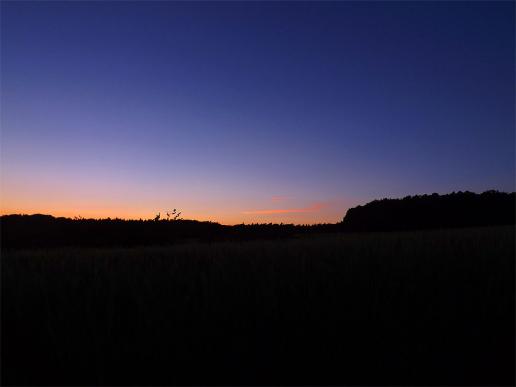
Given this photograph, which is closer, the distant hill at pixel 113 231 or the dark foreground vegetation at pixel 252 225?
the distant hill at pixel 113 231

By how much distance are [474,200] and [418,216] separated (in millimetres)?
3006

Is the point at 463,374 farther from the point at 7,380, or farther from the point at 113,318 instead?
the point at 7,380

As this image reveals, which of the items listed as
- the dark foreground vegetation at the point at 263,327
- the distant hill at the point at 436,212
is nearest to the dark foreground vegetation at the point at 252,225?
the distant hill at the point at 436,212

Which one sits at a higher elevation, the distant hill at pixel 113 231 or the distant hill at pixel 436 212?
the distant hill at pixel 436 212

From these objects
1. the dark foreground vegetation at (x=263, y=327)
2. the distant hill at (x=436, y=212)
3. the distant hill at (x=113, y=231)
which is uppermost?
the distant hill at (x=436, y=212)

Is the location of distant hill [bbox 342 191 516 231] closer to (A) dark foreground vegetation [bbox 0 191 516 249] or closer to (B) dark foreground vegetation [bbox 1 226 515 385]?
(A) dark foreground vegetation [bbox 0 191 516 249]

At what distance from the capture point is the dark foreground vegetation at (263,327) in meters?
2.38

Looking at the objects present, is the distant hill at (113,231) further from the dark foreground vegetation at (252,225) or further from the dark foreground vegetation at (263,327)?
the dark foreground vegetation at (263,327)

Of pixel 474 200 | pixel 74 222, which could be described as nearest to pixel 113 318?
pixel 74 222

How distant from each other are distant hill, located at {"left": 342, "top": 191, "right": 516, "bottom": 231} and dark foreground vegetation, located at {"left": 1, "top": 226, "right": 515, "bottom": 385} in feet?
47.2

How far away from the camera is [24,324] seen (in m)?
2.71

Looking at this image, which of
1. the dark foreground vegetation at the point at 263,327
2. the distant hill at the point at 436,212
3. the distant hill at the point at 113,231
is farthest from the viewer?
the distant hill at the point at 436,212

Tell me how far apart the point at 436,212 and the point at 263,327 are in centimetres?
1808

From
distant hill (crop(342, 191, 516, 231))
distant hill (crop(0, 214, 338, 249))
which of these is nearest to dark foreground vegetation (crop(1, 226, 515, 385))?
distant hill (crop(0, 214, 338, 249))
